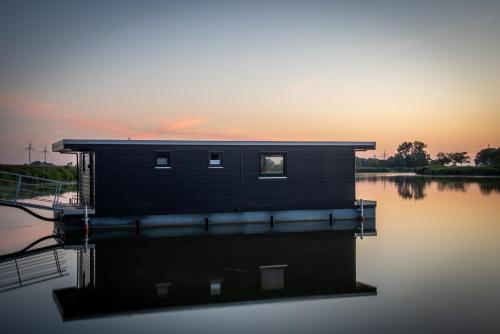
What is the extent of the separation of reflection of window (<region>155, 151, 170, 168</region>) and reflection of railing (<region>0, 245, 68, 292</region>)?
6.64 meters

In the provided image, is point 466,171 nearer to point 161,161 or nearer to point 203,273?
point 161,161

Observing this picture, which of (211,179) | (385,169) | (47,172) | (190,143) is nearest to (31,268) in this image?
(190,143)

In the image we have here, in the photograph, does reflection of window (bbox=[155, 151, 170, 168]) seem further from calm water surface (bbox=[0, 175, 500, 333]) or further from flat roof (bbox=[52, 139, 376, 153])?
calm water surface (bbox=[0, 175, 500, 333])

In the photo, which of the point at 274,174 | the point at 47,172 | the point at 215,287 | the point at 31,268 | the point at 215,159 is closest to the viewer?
the point at 215,287

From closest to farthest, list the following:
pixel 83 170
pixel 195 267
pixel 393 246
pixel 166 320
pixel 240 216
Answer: pixel 166 320 → pixel 195 267 → pixel 393 246 → pixel 240 216 → pixel 83 170

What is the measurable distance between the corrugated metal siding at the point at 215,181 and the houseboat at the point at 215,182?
4cm

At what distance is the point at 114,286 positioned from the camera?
12898mm

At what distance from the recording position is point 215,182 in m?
24.4

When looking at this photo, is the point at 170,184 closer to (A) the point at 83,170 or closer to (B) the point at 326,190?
(A) the point at 83,170

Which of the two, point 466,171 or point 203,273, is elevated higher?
point 466,171

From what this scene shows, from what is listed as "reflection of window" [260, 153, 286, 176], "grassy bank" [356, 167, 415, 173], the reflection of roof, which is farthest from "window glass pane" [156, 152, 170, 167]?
"grassy bank" [356, 167, 415, 173]

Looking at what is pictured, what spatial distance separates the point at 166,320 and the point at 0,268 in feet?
25.6

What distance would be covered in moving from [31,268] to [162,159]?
376 inches

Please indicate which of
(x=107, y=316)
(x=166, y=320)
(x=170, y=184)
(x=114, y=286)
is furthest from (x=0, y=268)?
(x=170, y=184)
